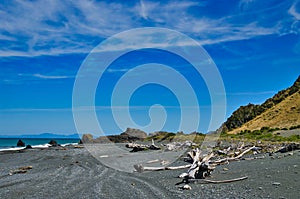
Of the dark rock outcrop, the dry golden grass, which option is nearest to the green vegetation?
the dry golden grass

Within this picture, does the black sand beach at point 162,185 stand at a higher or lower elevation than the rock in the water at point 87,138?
lower

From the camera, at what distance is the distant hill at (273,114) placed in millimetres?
46344

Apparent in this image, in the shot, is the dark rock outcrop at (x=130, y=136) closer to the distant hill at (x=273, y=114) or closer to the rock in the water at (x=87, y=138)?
the rock in the water at (x=87, y=138)

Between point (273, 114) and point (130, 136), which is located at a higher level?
point (273, 114)

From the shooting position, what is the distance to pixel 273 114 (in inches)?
2079

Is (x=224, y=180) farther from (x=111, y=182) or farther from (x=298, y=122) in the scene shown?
(x=298, y=122)

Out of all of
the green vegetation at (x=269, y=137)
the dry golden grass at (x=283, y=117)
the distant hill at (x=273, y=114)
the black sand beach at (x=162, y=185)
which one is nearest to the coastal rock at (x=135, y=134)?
the distant hill at (x=273, y=114)

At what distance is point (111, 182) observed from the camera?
12.5 metres

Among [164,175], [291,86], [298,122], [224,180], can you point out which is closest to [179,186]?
[224,180]

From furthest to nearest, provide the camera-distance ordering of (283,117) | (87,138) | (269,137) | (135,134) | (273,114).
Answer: (135,134) < (87,138) < (273,114) < (283,117) < (269,137)

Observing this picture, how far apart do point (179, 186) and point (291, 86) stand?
2414 inches

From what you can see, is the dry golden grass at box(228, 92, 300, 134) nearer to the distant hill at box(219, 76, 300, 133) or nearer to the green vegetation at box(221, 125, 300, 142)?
the distant hill at box(219, 76, 300, 133)

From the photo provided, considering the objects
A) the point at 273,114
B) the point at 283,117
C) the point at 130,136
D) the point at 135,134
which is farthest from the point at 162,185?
the point at 135,134

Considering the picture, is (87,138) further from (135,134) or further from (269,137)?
(269,137)
